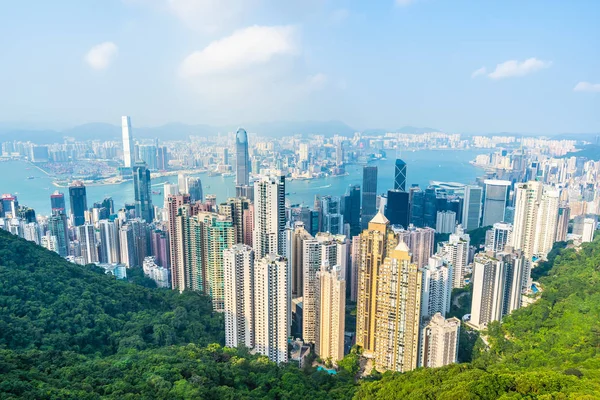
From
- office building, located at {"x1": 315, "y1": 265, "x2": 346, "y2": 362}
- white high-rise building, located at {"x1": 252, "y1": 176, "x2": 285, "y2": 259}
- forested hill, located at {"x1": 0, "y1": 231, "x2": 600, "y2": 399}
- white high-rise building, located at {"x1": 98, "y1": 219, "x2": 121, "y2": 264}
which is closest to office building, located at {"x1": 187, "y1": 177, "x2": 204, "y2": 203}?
white high-rise building, located at {"x1": 98, "y1": 219, "x2": 121, "y2": 264}

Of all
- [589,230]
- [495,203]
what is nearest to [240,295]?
Answer: [589,230]

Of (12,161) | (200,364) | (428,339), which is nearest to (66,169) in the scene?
(12,161)

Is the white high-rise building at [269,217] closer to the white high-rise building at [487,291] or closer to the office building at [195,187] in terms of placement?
the white high-rise building at [487,291]

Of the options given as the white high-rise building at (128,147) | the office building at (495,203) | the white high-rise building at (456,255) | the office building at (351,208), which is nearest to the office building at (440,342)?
the white high-rise building at (456,255)

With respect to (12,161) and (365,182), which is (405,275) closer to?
(365,182)

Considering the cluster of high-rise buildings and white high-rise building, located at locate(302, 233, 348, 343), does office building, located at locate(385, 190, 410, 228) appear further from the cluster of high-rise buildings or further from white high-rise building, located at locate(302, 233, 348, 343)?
white high-rise building, located at locate(302, 233, 348, 343)

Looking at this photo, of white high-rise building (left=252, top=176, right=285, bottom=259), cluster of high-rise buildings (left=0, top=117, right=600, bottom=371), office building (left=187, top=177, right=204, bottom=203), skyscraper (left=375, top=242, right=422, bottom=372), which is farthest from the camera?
office building (left=187, top=177, right=204, bottom=203)

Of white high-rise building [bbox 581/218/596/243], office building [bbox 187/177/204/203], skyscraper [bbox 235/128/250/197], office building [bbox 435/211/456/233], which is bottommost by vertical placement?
office building [bbox 435/211/456/233]
